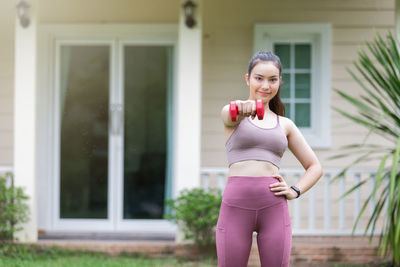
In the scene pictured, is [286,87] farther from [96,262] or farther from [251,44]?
[96,262]

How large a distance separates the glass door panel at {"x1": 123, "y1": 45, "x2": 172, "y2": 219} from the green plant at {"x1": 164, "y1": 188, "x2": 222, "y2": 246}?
3.40ft

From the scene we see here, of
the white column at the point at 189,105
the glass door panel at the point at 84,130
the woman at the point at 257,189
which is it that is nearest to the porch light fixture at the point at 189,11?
the white column at the point at 189,105

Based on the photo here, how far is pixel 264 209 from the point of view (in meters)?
2.37

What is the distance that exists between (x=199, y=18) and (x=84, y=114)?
182cm

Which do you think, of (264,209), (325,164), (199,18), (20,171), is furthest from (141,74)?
(264,209)

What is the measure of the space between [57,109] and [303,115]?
277 centimetres

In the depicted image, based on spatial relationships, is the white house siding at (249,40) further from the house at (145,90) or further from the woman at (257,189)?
the woman at (257,189)

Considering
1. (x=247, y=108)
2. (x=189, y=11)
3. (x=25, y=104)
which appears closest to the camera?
(x=247, y=108)

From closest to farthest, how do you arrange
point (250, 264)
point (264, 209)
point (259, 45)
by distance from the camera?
point (264, 209)
point (250, 264)
point (259, 45)

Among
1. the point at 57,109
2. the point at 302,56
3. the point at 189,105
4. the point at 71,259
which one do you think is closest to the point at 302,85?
the point at 302,56

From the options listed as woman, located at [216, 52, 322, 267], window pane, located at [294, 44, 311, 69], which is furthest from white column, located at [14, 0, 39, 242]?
woman, located at [216, 52, 322, 267]

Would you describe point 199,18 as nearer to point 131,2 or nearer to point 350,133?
point 131,2

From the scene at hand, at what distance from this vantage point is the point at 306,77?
6.30 m

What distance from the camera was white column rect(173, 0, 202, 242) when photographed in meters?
5.43
